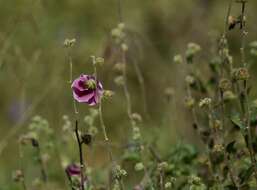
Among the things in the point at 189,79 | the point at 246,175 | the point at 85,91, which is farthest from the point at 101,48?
the point at 85,91

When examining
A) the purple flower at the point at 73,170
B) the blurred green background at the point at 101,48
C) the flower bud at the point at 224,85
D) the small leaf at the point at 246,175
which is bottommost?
the small leaf at the point at 246,175

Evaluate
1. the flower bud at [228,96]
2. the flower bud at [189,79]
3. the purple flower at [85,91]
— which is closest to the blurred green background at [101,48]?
the flower bud at [189,79]

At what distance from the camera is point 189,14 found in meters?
5.95

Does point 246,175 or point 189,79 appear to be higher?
point 189,79

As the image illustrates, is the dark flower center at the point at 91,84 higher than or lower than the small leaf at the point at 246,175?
higher

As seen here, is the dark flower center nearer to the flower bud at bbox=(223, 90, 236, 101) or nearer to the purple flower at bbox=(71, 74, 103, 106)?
the purple flower at bbox=(71, 74, 103, 106)

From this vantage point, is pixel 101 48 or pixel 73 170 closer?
pixel 73 170

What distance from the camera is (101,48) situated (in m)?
4.64

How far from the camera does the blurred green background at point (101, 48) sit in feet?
15.9

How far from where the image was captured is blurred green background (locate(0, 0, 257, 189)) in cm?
484

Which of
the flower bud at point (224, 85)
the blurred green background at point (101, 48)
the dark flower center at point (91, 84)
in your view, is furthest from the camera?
the blurred green background at point (101, 48)

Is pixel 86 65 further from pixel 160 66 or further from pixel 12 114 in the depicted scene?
pixel 12 114

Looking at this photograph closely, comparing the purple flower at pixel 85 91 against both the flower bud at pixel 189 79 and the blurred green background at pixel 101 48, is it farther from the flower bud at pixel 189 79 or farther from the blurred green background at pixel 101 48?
the blurred green background at pixel 101 48

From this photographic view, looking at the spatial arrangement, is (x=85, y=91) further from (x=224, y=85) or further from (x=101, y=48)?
(x=101, y=48)
